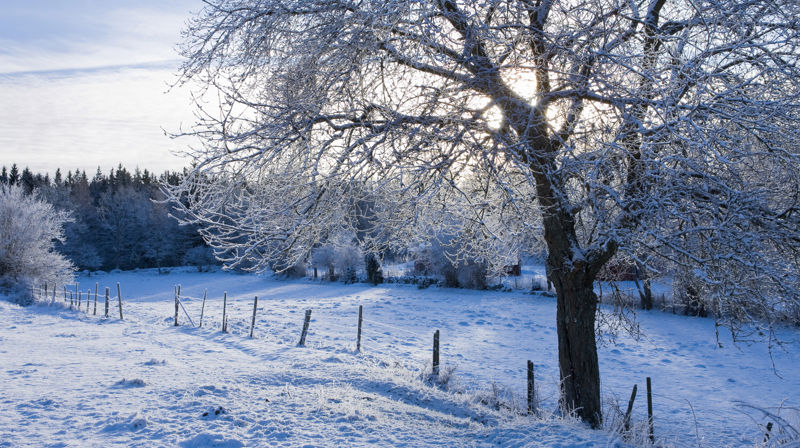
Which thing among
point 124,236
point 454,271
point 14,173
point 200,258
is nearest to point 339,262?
point 454,271

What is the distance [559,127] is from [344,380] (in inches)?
205

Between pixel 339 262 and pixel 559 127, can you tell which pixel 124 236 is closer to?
pixel 339 262

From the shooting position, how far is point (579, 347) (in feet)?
19.5

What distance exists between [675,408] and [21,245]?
33.4 metres

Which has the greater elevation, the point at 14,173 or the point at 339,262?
the point at 14,173

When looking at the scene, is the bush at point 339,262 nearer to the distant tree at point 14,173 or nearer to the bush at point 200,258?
the bush at point 200,258

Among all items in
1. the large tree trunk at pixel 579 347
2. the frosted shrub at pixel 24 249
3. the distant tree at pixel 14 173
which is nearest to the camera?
the large tree trunk at pixel 579 347

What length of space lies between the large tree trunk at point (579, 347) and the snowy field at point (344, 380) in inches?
28.1

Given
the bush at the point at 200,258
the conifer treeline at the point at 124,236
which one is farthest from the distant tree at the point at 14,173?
the bush at the point at 200,258

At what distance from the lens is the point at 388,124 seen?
475cm

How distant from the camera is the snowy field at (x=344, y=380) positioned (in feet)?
16.7

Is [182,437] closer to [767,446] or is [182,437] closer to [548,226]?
[548,226]

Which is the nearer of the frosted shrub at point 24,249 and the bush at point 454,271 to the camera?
the frosted shrub at point 24,249

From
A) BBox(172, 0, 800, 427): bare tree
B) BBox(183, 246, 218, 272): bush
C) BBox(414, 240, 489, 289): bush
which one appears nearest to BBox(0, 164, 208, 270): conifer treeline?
BBox(183, 246, 218, 272): bush
